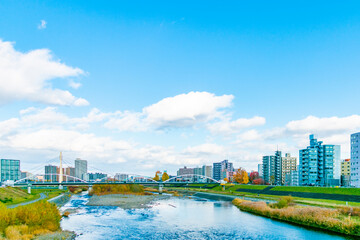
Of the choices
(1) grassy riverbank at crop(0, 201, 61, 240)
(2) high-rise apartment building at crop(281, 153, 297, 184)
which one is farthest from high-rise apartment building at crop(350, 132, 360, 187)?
(1) grassy riverbank at crop(0, 201, 61, 240)

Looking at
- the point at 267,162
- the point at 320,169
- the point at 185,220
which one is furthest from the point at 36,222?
the point at 267,162

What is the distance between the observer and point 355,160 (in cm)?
9488

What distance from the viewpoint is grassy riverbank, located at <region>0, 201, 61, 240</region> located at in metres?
29.4

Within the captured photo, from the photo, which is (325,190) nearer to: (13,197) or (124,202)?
(124,202)

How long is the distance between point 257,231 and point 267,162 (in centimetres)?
12191

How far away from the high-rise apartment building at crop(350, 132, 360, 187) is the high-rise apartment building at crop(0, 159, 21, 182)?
155m

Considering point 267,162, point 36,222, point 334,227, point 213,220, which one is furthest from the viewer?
point 267,162

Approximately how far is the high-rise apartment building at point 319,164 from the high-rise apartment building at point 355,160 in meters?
12.5

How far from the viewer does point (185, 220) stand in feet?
152

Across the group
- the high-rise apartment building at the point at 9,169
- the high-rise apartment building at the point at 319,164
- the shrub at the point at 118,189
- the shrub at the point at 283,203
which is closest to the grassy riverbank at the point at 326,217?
the shrub at the point at 283,203

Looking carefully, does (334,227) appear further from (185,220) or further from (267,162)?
(267,162)

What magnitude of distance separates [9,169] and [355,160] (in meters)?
159

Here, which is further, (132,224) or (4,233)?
(132,224)

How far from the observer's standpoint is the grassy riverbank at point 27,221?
29.4 metres
